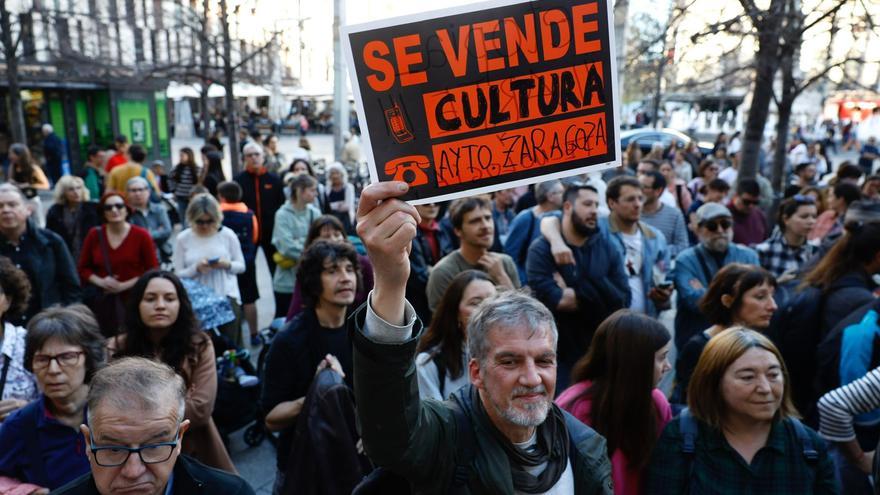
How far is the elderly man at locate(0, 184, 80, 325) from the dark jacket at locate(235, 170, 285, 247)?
3.21 metres

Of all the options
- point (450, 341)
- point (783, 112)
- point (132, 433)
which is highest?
point (783, 112)

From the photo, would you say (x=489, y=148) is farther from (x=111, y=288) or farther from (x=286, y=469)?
(x=111, y=288)

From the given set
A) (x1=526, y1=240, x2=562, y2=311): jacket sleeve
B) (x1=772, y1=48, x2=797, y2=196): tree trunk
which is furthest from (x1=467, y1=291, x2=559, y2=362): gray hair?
(x1=772, y1=48, x2=797, y2=196): tree trunk

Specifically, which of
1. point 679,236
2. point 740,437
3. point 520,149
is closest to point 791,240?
point 679,236

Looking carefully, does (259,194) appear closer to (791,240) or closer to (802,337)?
(791,240)

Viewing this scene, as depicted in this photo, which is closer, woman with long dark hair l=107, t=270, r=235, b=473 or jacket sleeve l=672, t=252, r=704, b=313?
woman with long dark hair l=107, t=270, r=235, b=473

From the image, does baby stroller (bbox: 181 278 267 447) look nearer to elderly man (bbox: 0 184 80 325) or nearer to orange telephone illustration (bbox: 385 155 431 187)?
elderly man (bbox: 0 184 80 325)

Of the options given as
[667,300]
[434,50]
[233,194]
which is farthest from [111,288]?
[434,50]

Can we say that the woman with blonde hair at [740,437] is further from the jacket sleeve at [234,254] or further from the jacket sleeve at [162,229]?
the jacket sleeve at [162,229]

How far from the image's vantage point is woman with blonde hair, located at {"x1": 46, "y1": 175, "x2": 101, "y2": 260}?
6.64 metres

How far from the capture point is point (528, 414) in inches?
80.6

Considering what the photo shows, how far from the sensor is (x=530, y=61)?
2107 mm

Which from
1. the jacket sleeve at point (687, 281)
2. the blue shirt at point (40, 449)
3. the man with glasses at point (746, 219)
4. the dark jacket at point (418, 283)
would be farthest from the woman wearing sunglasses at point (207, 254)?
the man with glasses at point (746, 219)

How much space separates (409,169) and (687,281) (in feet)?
11.9
